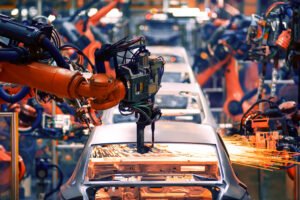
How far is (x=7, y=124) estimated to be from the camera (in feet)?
46.4

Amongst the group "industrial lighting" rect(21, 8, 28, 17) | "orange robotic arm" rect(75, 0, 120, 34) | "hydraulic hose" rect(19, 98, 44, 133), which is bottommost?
"hydraulic hose" rect(19, 98, 44, 133)

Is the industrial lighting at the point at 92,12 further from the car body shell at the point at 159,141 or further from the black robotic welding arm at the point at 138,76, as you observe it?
the black robotic welding arm at the point at 138,76

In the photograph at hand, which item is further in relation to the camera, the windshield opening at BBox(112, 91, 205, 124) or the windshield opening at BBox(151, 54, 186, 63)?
the windshield opening at BBox(151, 54, 186, 63)

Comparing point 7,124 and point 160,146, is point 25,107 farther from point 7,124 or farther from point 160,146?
point 160,146

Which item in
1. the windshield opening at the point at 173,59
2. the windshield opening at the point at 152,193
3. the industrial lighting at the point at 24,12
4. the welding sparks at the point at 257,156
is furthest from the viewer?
the industrial lighting at the point at 24,12

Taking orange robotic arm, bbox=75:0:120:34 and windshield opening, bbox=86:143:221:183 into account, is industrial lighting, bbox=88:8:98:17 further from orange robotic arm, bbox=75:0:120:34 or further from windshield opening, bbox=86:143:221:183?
windshield opening, bbox=86:143:221:183

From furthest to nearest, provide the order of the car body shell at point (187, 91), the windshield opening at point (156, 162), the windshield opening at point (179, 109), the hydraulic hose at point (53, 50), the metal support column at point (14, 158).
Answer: the windshield opening at point (179, 109) → the car body shell at point (187, 91) → the metal support column at point (14, 158) → the windshield opening at point (156, 162) → the hydraulic hose at point (53, 50)

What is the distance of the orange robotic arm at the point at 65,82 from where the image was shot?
8227 mm

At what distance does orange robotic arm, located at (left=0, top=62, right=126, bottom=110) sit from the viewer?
823 cm

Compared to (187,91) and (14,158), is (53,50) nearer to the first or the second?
(14,158)

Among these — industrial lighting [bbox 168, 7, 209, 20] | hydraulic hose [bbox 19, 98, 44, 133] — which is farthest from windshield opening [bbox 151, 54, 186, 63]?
hydraulic hose [bbox 19, 98, 44, 133]

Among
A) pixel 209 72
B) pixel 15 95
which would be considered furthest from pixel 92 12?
pixel 15 95

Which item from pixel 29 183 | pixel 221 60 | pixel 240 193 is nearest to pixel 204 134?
pixel 240 193

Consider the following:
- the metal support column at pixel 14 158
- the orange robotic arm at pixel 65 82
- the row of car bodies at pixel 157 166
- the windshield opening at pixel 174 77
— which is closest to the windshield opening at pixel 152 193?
the row of car bodies at pixel 157 166
